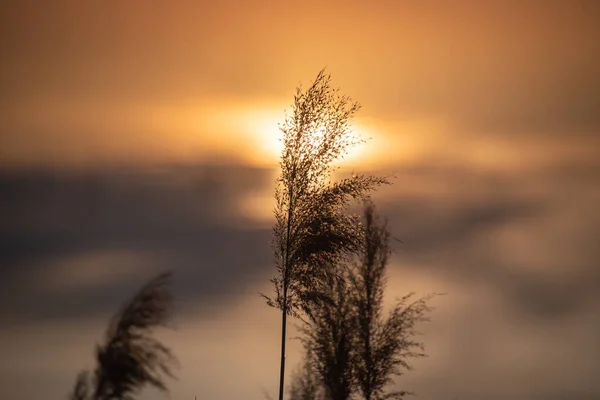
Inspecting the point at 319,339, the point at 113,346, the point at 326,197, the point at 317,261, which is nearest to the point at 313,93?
the point at 326,197

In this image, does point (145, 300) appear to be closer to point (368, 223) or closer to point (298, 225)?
point (298, 225)

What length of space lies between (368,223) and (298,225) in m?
1.50

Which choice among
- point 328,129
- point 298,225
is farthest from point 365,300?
point 328,129

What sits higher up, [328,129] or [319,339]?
[328,129]

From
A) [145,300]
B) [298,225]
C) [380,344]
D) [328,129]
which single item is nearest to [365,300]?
[380,344]

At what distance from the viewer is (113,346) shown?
43.9 feet

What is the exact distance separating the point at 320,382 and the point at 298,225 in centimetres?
292

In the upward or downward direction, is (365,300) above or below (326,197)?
below

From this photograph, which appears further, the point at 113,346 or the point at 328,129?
the point at 328,129

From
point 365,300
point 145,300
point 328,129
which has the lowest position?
point 145,300

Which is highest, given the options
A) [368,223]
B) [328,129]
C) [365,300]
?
[328,129]

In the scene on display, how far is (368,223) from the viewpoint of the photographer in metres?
17.0

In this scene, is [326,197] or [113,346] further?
[326,197]

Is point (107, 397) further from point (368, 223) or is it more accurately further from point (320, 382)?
point (368, 223)
